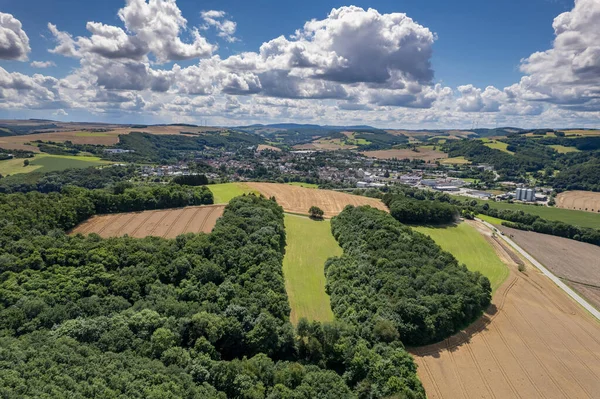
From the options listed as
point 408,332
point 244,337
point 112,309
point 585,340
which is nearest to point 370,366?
point 408,332

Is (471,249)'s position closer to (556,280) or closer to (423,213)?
(556,280)

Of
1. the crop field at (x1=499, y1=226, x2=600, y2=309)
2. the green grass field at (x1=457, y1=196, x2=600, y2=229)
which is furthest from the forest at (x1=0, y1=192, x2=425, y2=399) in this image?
the green grass field at (x1=457, y1=196, x2=600, y2=229)

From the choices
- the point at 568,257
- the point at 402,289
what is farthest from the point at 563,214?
the point at 402,289

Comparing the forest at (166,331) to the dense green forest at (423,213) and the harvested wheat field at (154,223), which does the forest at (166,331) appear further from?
the dense green forest at (423,213)

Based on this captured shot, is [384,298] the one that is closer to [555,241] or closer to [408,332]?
[408,332]

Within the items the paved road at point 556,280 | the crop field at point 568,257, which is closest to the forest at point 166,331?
the paved road at point 556,280

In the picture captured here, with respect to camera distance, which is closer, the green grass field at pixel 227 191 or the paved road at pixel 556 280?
the paved road at pixel 556 280

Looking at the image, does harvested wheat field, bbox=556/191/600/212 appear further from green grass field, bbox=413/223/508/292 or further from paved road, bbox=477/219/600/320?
green grass field, bbox=413/223/508/292
